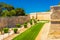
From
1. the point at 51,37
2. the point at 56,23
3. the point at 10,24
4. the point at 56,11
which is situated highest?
the point at 56,11

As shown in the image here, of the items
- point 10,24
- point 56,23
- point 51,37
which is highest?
point 56,23

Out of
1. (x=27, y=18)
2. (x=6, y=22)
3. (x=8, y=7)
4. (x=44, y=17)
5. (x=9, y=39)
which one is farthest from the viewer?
(x=8, y=7)

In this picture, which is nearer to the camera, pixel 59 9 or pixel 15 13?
pixel 59 9

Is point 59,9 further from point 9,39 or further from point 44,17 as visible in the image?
point 44,17

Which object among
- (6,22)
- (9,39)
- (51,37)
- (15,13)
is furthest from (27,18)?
(51,37)

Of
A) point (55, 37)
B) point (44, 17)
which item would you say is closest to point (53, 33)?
point (55, 37)

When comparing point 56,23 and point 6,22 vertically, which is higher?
point 56,23

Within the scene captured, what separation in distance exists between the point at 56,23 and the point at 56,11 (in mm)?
349

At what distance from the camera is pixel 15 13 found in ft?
117

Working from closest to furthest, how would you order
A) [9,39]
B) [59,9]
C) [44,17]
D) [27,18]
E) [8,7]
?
[59,9], [9,39], [27,18], [44,17], [8,7]

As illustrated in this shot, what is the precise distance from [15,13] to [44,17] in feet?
19.6

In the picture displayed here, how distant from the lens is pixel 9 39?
11695 mm

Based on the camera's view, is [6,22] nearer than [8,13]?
Yes

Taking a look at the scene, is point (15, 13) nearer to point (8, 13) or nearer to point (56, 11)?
point (8, 13)
